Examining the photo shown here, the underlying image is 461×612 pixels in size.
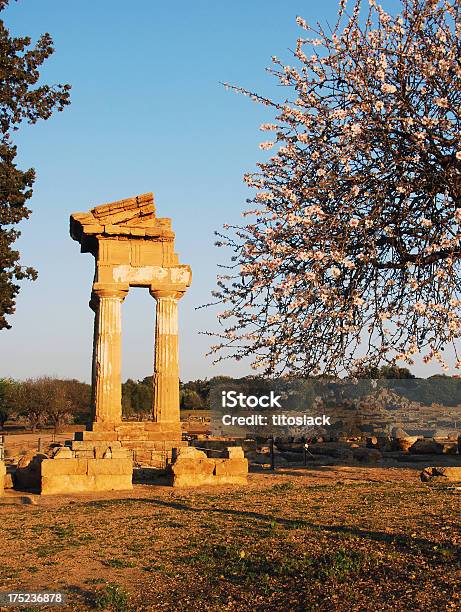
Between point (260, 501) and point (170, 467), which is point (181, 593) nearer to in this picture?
point (260, 501)

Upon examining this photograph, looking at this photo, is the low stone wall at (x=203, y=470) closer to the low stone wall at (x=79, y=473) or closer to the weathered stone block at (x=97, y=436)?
the low stone wall at (x=79, y=473)

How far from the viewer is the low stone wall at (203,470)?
1870 centimetres

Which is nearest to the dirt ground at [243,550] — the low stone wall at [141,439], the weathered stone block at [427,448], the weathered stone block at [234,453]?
the weathered stone block at [234,453]

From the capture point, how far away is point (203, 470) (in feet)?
62.7

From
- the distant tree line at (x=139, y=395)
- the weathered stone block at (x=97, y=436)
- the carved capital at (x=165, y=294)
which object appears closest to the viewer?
the weathered stone block at (x=97, y=436)

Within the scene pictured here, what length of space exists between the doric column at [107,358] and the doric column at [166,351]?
4.62 feet

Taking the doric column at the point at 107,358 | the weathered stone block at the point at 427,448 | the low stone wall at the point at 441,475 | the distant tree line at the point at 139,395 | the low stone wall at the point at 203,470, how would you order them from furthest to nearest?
1. the distant tree line at the point at 139,395
2. the weathered stone block at the point at 427,448
3. the doric column at the point at 107,358
4. the low stone wall at the point at 203,470
5. the low stone wall at the point at 441,475

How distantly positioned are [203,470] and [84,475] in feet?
10.3

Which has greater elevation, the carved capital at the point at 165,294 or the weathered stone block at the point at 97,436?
the carved capital at the point at 165,294

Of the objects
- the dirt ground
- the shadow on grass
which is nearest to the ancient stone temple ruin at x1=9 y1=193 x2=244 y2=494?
the dirt ground

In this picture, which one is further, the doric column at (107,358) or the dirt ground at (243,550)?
the doric column at (107,358)

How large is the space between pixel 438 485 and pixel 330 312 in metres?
10.5

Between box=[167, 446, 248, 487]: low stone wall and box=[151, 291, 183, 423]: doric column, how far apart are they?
6.26 m

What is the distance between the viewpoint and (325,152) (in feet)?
30.1
